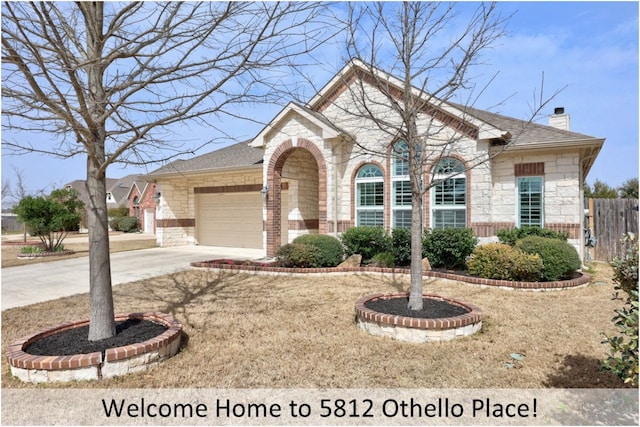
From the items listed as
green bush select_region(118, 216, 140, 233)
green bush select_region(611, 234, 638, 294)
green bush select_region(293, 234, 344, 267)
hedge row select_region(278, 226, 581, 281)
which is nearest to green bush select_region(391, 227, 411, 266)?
hedge row select_region(278, 226, 581, 281)

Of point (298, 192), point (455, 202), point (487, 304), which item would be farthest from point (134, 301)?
point (455, 202)

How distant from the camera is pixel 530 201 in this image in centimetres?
1065

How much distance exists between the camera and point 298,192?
14.2 metres

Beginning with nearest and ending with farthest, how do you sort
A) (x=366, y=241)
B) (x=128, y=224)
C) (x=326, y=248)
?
(x=326, y=248)
(x=366, y=241)
(x=128, y=224)

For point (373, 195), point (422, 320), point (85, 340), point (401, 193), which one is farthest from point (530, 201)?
point (85, 340)

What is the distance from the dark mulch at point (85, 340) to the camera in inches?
171

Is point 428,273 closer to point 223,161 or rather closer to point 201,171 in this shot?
point 201,171

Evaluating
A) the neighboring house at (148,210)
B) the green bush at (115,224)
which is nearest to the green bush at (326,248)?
the neighboring house at (148,210)

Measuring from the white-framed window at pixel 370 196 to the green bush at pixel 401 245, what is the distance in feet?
5.00

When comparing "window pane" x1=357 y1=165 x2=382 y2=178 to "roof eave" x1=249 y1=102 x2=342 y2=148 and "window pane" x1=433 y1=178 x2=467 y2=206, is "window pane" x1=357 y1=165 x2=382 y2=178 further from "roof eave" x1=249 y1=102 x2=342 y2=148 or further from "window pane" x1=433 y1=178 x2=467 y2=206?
"window pane" x1=433 y1=178 x2=467 y2=206

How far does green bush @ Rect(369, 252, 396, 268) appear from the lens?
1050 centimetres

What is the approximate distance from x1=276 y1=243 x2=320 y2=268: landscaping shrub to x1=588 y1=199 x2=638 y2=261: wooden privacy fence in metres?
10.2

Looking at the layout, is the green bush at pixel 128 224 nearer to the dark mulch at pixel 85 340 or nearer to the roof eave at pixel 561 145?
the dark mulch at pixel 85 340

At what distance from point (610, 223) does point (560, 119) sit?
4.10 meters
